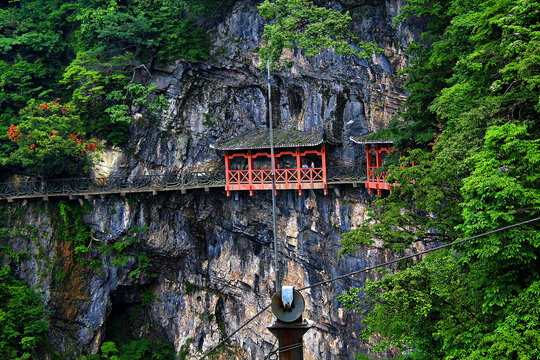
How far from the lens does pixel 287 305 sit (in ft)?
15.1

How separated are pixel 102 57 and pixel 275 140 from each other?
34.8 feet

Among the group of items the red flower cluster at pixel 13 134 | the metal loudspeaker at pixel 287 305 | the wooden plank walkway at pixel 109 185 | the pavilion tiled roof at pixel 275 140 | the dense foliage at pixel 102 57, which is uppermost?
the dense foliage at pixel 102 57

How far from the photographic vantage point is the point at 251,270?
950 inches

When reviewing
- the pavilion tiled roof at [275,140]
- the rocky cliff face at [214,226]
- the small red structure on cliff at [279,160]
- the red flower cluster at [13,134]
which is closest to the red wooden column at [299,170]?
the small red structure on cliff at [279,160]

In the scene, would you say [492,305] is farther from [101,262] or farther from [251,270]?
[101,262]

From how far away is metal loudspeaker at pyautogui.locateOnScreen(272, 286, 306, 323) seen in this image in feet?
15.0

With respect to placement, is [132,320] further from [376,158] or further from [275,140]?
[376,158]

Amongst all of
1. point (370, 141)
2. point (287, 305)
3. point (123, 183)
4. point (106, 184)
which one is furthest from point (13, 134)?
point (287, 305)

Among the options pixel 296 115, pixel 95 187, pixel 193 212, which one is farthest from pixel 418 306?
pixel 95 187

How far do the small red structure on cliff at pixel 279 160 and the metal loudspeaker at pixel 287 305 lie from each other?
642 inches

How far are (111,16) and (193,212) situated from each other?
1073cm

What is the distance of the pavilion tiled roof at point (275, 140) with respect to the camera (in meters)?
21.1

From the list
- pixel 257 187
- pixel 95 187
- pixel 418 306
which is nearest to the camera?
pixel 418 306

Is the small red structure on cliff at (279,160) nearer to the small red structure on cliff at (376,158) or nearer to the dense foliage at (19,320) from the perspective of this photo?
the small red structure on cliff at (376,158)
